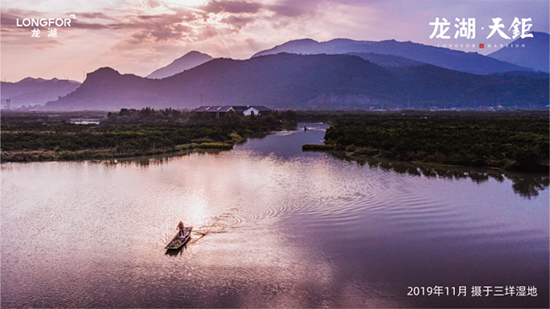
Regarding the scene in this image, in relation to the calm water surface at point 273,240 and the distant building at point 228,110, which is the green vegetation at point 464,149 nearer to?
the calm water surface at point 273,240

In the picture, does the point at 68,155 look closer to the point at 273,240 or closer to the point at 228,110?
the point at 273,240

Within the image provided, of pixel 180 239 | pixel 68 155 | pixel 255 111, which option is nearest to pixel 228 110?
pixel 255 111

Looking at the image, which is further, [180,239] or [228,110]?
[228,110]

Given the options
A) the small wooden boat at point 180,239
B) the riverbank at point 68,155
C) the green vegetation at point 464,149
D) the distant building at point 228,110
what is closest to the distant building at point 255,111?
the distant building at point 228,110

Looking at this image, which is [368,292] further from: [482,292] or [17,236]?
[17,236]

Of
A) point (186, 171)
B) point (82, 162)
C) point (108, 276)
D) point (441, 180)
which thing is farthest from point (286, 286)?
point (82, 162)

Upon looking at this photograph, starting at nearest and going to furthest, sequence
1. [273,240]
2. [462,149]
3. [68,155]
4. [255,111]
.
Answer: [273,240] → [462,149] → [68,155] → [255,111]

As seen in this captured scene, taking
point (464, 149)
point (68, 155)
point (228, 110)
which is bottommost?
point (68, 155)
